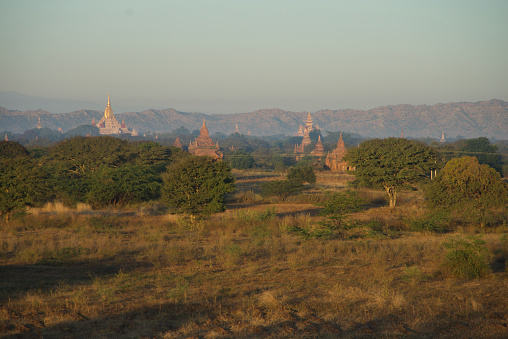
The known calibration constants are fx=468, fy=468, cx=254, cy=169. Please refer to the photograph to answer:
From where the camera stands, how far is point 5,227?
15.3 metres

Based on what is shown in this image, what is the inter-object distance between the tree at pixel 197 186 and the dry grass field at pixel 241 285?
5.59ft

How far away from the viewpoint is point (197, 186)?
57.5 ft

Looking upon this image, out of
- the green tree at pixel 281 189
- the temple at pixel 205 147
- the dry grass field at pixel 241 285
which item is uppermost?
the temple at pixel 205 147

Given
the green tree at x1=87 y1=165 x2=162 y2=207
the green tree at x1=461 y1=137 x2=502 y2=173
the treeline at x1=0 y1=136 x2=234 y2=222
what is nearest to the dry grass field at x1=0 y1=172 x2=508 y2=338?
the treeline at x1=0 y1=136 x2=234 y2=222

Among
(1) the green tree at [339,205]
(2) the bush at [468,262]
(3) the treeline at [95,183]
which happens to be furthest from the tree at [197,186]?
(2) the bush at [468,262]

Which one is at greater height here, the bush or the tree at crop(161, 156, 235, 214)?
the tree at crop(161, 156, 235, 214)

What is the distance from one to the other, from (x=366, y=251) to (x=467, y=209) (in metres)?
6.85

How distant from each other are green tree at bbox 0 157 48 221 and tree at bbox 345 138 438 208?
15.5 metres

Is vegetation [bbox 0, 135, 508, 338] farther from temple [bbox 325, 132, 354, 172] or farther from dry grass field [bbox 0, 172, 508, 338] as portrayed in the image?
temple [bbox 325, 132, 354, 172]

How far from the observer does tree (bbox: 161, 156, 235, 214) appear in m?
17.1

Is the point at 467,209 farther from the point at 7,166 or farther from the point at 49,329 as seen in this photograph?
the point at 7,166

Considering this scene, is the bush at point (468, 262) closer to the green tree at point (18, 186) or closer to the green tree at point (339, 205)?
the green tree at point (339, 205)

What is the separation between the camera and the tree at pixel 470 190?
1669cm

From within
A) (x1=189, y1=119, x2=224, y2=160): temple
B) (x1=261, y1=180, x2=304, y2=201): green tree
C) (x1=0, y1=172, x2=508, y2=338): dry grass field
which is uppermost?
(x1=189, y1=119, x2=224, y2=160): temple
